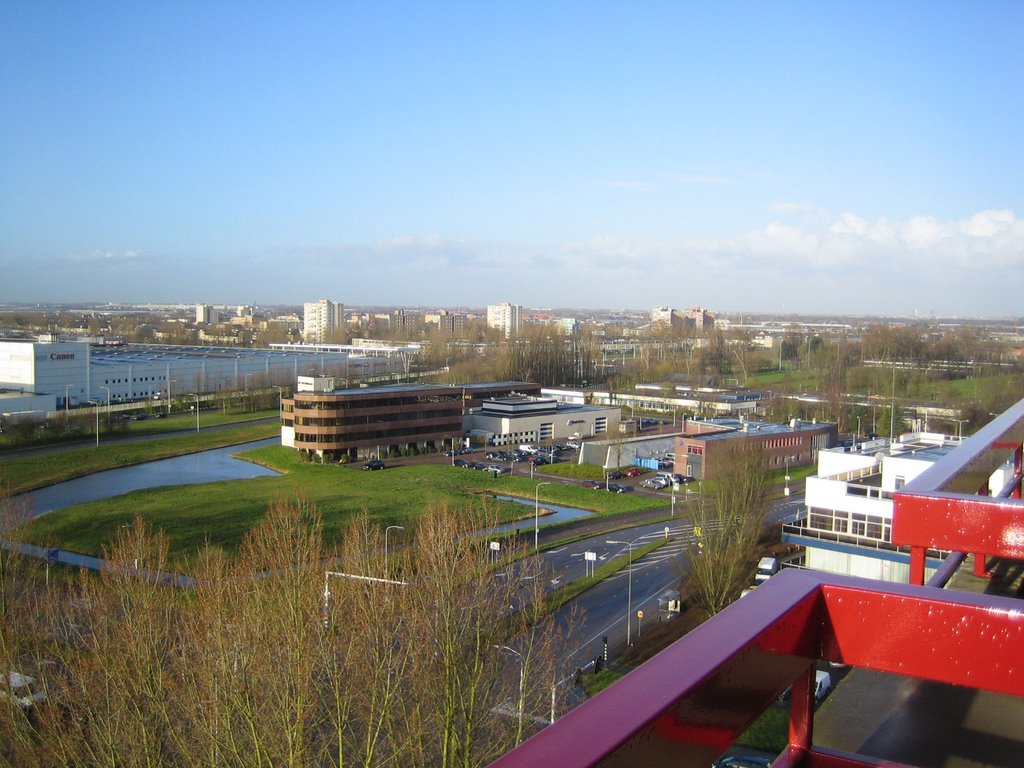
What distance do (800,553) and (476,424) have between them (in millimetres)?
9371

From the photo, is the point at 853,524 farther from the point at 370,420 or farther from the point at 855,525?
the point at 370,420

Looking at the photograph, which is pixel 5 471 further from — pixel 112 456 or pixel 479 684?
pixel 479 684

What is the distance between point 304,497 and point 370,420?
23.8 feet

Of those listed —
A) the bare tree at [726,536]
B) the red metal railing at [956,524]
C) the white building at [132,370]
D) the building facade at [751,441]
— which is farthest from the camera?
the white building at [132,370]

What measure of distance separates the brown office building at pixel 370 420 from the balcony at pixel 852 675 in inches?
573

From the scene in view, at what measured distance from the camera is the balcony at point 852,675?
0.52 meters

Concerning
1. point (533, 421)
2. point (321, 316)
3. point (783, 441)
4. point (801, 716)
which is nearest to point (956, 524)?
point (801, 716)

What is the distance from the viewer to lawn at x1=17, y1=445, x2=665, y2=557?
940cm

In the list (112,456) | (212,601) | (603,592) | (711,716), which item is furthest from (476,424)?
(711,716)

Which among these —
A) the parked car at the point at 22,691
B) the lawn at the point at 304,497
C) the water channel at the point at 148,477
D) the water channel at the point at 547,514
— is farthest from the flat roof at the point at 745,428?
the parked car at the point at 22,691

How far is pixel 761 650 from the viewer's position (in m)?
0.65

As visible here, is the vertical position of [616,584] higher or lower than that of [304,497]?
lower

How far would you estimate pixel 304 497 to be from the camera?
8.52 meters

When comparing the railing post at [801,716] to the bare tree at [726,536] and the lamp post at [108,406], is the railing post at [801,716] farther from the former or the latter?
the lamp post at [108,406]
